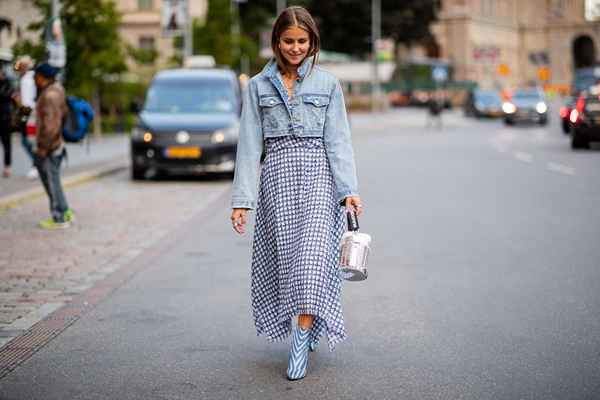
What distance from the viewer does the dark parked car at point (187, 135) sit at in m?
18.0

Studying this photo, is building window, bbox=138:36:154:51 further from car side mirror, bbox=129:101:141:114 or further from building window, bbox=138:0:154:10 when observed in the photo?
car side mirror, bbox=129:101:141:114

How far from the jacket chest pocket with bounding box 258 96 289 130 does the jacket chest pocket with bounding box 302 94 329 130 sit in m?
0.11

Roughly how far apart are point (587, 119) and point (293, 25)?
22292 millimetres

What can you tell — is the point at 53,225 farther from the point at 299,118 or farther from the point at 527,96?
the point at 527,96

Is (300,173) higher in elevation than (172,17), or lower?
lower

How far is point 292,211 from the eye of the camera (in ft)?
17.6

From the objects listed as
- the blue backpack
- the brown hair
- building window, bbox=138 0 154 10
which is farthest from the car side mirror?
building window, bbox=138 0 154 10

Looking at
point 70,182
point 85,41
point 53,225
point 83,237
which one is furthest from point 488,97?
point 83,237

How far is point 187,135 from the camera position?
59.4ft

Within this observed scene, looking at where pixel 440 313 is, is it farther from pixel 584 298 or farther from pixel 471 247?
pixel 471 247

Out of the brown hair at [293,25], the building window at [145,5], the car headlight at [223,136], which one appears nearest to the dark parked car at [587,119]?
the car headlight at [223,136]

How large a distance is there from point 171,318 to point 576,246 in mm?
4599

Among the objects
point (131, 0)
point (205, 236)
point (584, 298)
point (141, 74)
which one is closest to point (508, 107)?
point (141, 74)

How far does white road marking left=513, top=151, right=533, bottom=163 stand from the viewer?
912 inches
